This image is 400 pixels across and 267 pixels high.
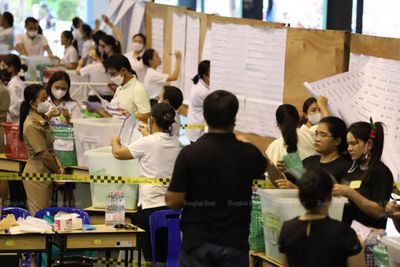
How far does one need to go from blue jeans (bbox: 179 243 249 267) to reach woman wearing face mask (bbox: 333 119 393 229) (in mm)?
895

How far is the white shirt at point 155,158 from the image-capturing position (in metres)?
8.41

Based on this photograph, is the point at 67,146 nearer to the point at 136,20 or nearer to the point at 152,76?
the point at 152,76

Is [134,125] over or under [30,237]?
over

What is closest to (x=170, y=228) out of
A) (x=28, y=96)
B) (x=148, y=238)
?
(x=148, y=238)

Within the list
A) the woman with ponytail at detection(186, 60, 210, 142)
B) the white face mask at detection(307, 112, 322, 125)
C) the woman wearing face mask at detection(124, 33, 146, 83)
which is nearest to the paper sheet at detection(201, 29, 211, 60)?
the woman with ponytail at detection(186, 60, 210, 142)

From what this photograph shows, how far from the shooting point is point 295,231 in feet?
17.8

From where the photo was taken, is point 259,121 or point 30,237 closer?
point 30,237

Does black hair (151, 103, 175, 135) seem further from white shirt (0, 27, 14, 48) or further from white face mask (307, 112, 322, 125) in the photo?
white shirt (0, 27, 14, 48)

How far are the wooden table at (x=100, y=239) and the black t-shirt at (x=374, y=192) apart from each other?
1.94m

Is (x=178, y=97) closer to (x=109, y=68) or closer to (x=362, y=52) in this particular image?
(x=109, y=68)

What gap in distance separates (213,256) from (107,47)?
10.2 meters

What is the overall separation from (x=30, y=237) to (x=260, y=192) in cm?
199

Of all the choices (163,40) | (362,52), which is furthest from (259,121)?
(163,40)

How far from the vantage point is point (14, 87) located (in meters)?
12.9
